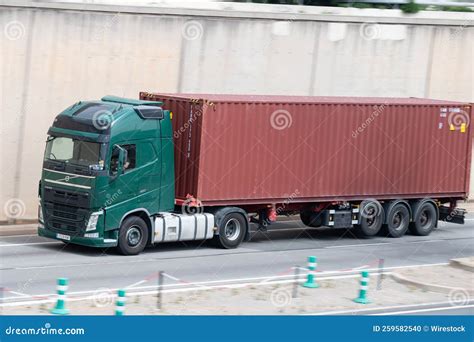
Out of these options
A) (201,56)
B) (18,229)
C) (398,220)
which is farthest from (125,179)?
(398,220)

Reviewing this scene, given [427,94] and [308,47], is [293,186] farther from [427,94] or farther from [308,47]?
[427,94]

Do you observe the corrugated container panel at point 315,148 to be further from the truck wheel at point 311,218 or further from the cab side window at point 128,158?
the cab side window at point 128,158

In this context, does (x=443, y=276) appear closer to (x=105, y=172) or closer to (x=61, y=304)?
(x=105, y=172)

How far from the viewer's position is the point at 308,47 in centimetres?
3297

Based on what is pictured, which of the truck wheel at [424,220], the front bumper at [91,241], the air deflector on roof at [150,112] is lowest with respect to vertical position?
the front bumper at [91,241]

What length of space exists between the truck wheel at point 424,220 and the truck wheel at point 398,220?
300 millimetres

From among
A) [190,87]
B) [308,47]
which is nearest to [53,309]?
[190,87]

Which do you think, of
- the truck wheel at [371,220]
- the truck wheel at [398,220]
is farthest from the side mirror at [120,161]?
the truck wheel at [398,220]

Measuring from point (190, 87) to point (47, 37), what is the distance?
4592 millimetres

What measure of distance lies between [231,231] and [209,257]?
4.64 ft

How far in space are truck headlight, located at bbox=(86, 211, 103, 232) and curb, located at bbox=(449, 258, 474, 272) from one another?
786cm

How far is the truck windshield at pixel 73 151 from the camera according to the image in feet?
75.8

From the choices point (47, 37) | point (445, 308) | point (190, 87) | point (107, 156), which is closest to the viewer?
point (445, 308)

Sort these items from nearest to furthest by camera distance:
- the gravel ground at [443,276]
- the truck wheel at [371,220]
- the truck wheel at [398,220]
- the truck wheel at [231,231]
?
the gravel ground at [443,276] → the truck wheel at [231,231] → the truck wheel at [371,220] → the truck wheel at [398,220]
